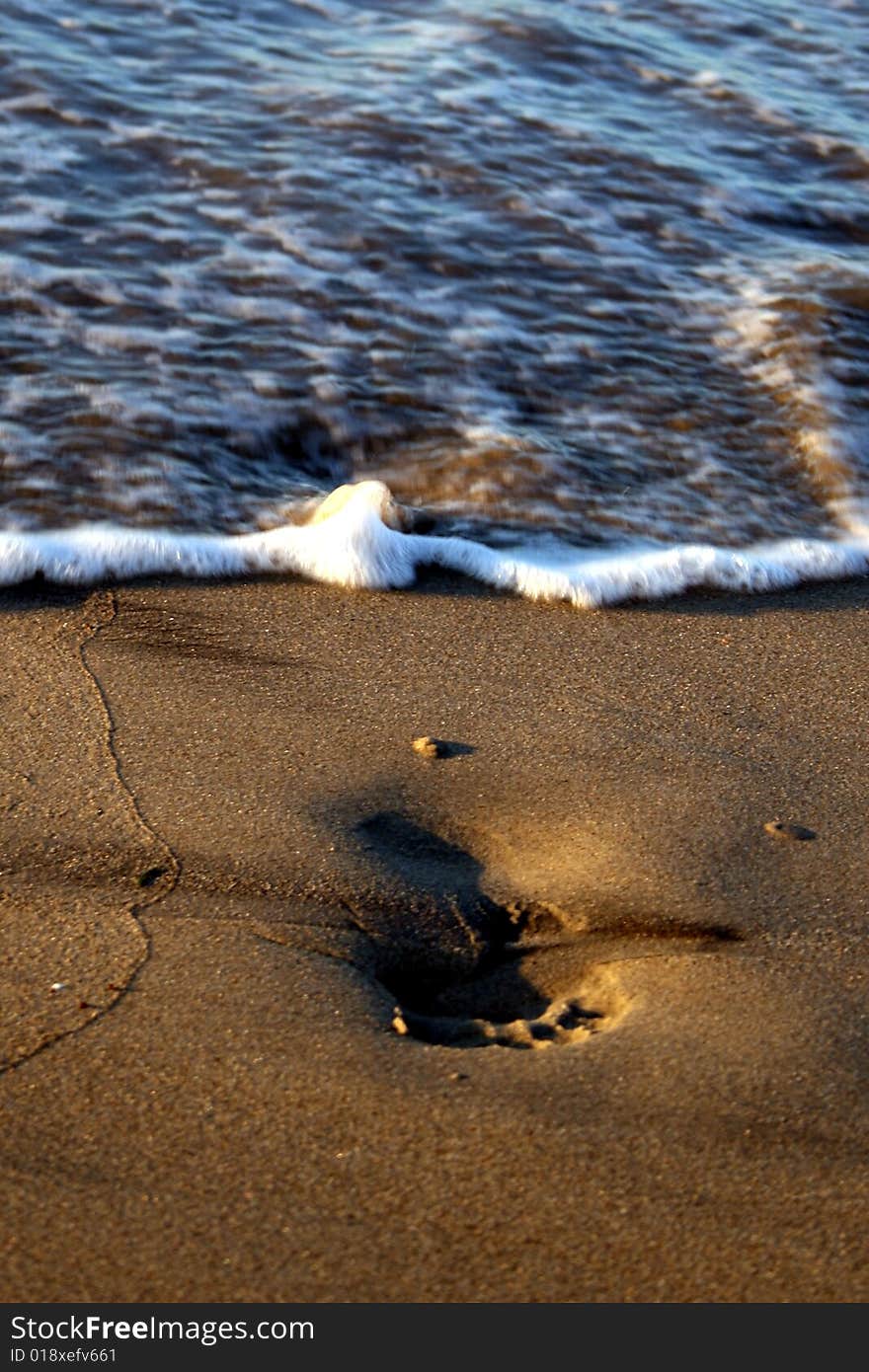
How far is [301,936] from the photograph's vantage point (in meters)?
2.06

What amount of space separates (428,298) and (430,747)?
2318 mm

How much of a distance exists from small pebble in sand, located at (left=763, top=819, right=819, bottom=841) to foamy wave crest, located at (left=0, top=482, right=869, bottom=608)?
882 mm

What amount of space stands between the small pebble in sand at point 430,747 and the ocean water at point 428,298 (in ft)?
2.23

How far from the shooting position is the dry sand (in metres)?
1.61

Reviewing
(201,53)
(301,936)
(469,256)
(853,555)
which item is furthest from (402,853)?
(201,53)

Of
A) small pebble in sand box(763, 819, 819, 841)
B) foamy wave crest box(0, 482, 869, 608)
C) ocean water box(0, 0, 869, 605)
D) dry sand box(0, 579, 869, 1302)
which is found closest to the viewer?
dry sand box(0, 579, 869, 1302)

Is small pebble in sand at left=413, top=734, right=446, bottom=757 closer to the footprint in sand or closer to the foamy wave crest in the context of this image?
the footprint in sand

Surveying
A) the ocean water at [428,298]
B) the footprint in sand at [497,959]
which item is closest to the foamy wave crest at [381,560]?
the ocean water at [428,298]

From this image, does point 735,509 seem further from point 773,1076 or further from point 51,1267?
point 51,1267

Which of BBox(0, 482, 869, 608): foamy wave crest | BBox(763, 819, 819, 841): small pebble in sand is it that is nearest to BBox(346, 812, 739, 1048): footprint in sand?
BBox(763, 819, 819, 841): small pebble in sand

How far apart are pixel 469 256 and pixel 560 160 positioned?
38.2 inches

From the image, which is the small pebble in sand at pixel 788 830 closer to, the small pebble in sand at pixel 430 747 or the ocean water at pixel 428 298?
the small pebble in sand at pixel 430 747

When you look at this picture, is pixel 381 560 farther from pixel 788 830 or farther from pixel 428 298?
pixel 428 298

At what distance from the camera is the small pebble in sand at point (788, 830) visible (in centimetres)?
234
